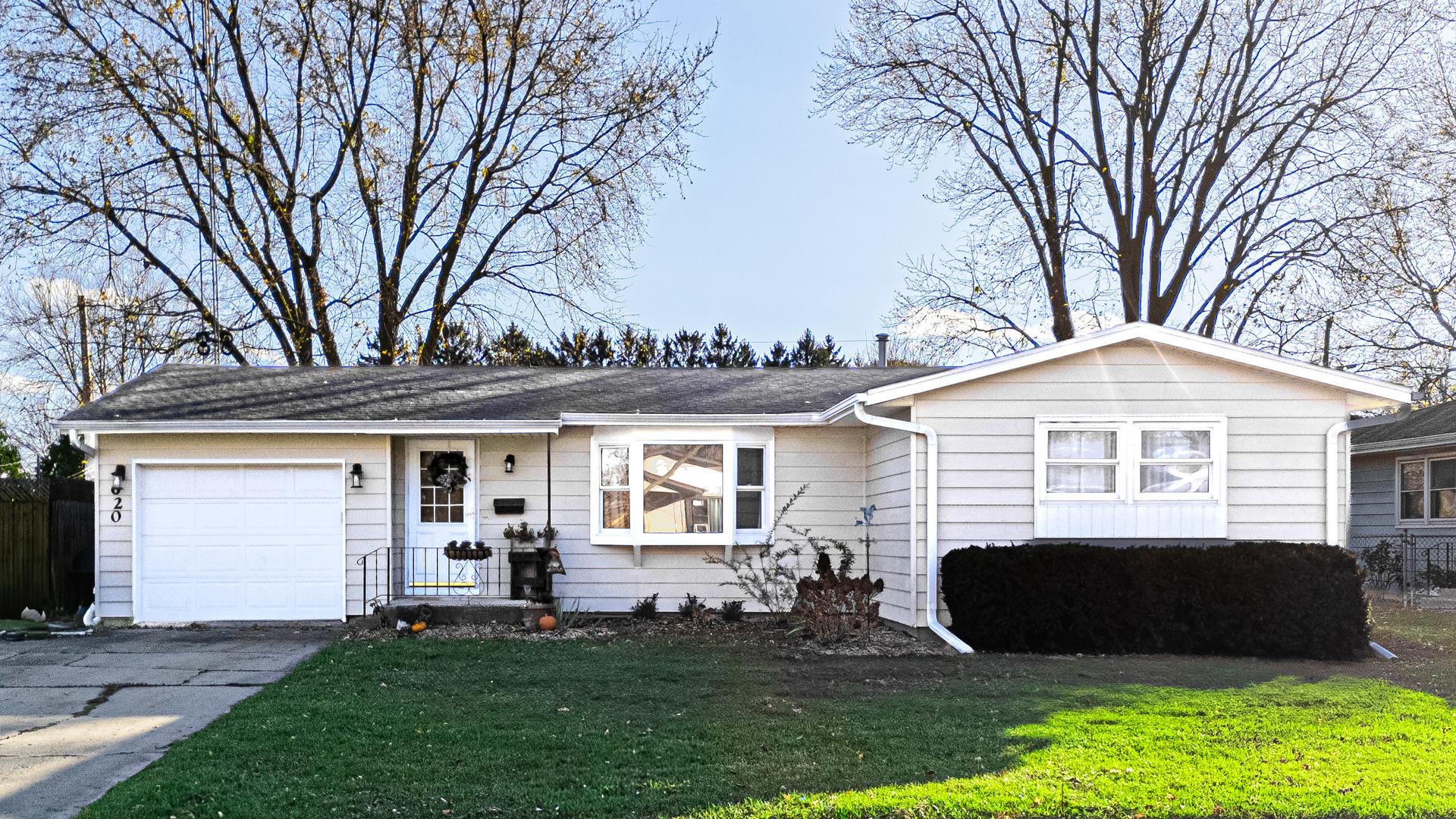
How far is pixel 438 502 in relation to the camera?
13336 mm

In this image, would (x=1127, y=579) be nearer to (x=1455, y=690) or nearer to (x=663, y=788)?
(x=1455, y=690)

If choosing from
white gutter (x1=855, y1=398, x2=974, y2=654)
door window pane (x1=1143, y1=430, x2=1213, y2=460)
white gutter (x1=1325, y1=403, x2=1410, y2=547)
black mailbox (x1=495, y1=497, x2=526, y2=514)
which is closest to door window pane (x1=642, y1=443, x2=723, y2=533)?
black mailbox (x1=495, y1=497, x2=526, y2=514)

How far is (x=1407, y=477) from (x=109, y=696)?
2016cm

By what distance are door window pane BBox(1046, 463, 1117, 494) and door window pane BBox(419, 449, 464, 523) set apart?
22.4 feet

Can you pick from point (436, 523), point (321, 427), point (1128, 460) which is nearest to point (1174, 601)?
point (1128, 460)

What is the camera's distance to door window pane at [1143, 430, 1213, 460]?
11.2 m

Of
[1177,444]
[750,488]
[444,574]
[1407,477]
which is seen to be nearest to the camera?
[1177,444]

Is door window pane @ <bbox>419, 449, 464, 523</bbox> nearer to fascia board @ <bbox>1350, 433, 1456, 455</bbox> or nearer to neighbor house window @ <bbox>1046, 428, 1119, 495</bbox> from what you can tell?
neighbor house window @ <bbox>1046, 428, 1119, 495</bbox>

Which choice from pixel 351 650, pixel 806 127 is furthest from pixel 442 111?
pixel 351 650

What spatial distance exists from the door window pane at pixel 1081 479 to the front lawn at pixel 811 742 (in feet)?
6.60

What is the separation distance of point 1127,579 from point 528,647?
5.77m

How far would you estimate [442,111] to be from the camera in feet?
75.8

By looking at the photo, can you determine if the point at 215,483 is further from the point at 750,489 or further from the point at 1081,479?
the point at 1081,479

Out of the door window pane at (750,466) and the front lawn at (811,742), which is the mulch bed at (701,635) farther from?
the door window pane at (750,466)
